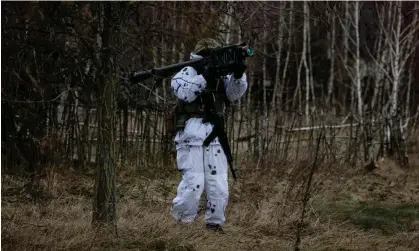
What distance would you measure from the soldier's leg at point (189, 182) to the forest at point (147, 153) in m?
0.19

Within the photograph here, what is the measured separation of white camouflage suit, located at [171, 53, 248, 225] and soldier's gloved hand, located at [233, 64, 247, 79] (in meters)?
0.08

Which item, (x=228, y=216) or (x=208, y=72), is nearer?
(x=208, y=72)

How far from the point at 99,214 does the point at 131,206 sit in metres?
1.11

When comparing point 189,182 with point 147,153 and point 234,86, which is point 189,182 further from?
point 147,153

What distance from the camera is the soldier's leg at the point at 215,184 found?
4.88m

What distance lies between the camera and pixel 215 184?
192 inches

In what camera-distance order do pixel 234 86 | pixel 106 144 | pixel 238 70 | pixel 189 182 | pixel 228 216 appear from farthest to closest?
pixel 228 216
pixel 234 86
pixel 189 182
pixel 238 70
pixel 106 144

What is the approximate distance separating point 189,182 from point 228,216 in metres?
0.82

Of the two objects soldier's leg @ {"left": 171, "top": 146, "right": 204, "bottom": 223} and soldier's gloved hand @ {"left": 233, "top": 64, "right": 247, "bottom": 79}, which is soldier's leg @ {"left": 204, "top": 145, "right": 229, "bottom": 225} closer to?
soldier's leg @ {"left": 171, "top": 146, "right": 204, "bottom": 223}

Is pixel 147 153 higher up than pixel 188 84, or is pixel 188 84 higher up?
pixel 188 84

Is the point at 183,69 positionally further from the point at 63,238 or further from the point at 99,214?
the point at 63,238

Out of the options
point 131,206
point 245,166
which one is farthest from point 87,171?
point 131,206

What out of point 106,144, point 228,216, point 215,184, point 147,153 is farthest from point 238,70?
point 147,153

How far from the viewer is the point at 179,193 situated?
16.1 ft
